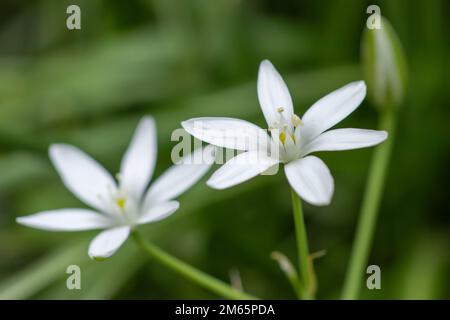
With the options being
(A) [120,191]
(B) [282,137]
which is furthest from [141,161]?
(B) [282,137]

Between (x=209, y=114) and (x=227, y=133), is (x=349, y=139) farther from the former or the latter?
(x=209, y=114)

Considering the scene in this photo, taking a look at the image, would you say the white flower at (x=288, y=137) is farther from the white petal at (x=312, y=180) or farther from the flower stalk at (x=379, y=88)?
the flower stalk at (x=379, y=88)

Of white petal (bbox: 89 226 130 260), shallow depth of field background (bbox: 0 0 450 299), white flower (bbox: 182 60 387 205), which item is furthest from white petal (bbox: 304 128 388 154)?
shallow depth of field background (bbox: 0 0 450 299)

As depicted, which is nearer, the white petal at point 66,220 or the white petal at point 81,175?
the white petal at point 66,220

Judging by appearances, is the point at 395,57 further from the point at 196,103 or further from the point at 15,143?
the point at 15,143

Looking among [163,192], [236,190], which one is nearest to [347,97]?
[163,192]

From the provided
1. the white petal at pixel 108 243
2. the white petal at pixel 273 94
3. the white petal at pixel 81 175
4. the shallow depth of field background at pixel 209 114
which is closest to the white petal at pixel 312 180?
the white petal at pixel 273 94
